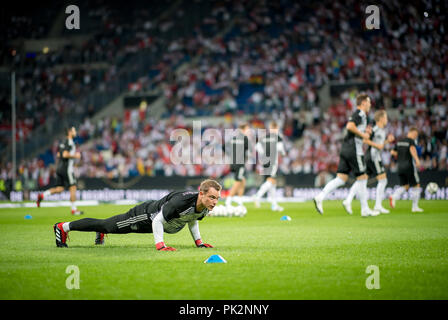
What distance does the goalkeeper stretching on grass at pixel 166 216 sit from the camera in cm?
786

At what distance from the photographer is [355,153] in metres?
14.3

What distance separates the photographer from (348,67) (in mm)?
31141

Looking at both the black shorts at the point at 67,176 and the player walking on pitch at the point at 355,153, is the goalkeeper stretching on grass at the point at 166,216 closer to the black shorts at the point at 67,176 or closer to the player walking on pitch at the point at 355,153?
the player walking on pitch at the point at 355,153

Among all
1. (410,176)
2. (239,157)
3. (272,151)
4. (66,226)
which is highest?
(272,151)

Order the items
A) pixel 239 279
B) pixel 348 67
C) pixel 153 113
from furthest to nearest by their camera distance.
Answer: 1. pixel 153 113
2. pixel 348 67
3. pixel 239 279

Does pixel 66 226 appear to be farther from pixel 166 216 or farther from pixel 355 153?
pixel 355 153

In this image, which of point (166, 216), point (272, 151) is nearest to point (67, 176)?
point (272, 151)

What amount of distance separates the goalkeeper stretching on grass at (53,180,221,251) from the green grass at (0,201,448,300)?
33cm

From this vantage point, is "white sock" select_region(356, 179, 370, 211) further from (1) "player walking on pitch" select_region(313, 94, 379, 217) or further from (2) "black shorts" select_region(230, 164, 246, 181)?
(2) "black shorts" select_region(230, 164, 246, 181)

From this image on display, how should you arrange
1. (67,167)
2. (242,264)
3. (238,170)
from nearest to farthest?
(242,264) < (238,170) < (67,167)

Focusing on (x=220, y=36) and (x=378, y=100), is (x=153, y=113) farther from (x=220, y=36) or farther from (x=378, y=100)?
(x=378, y=100)

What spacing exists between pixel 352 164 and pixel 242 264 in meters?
7.75

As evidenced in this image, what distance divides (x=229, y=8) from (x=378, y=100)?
15.0m

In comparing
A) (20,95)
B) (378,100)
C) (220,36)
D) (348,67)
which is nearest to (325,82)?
(348,67)
